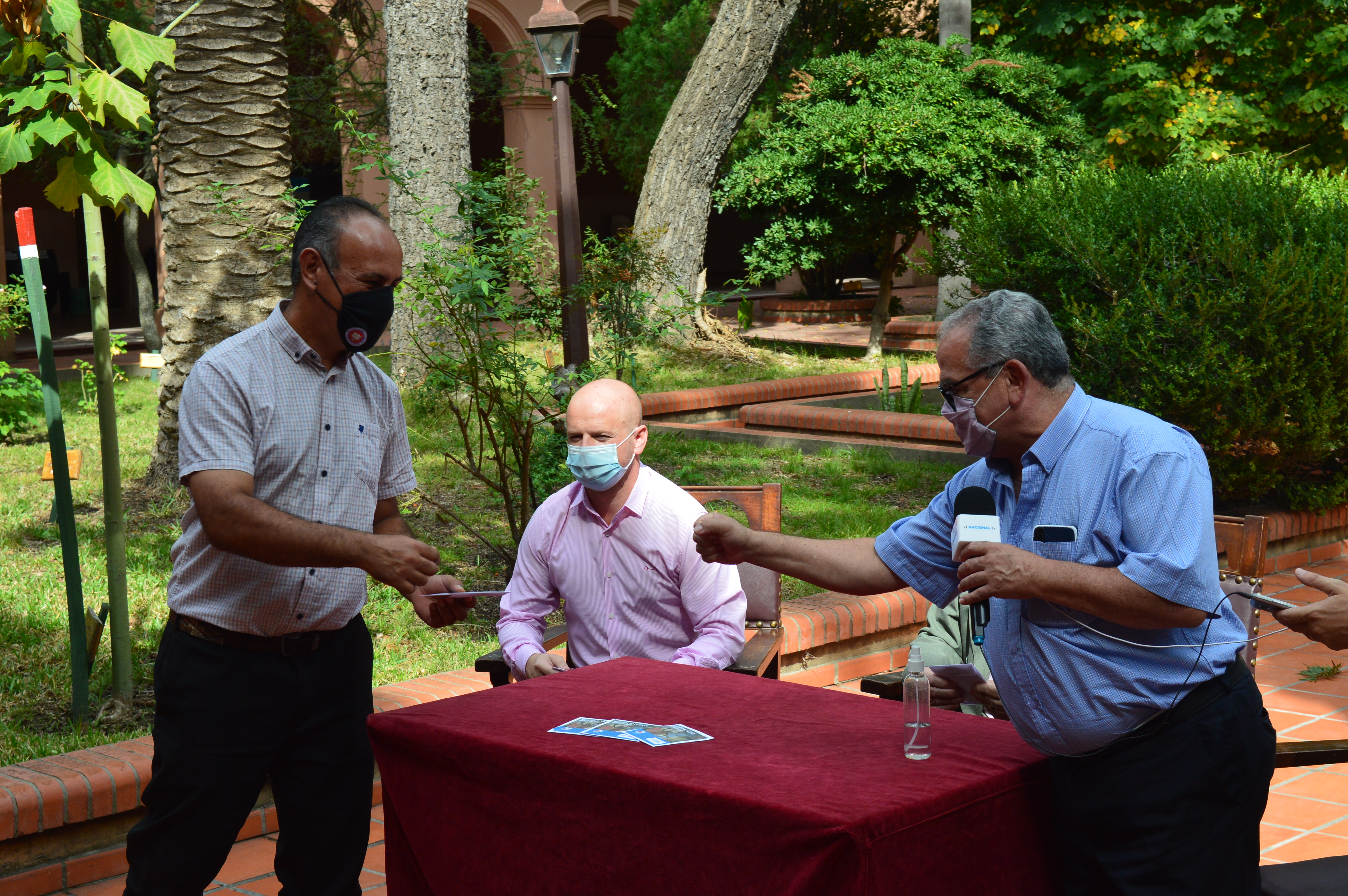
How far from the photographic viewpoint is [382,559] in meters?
2.75

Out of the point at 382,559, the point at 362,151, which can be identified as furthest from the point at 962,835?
the point at 362,151

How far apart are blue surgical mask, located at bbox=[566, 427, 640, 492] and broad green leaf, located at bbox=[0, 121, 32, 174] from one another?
1670mm

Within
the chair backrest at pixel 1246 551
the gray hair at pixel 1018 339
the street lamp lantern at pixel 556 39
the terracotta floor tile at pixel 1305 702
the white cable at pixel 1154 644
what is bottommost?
the terracotta floor tile at pixel 1305 702

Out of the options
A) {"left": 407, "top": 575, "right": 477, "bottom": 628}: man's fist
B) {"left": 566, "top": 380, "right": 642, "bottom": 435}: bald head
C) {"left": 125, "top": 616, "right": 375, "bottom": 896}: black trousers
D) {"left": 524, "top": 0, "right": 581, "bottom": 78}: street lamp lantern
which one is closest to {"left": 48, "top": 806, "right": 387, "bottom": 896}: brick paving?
{"left": 125, "top": 616, "right": 375, "bottom": 896}: black trousers

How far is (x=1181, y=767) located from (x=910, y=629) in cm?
377

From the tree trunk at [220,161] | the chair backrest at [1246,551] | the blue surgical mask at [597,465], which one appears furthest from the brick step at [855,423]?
the blue surgical mask at [597,465]

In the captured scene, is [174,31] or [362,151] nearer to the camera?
[362,151]

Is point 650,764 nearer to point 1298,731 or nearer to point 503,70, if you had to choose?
point 1298,731

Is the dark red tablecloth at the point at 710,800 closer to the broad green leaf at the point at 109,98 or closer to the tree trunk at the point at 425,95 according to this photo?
the broad green leaf at the point at 109,98

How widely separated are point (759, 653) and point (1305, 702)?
288 centimetres

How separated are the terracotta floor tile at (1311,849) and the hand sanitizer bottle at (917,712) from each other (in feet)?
6.44

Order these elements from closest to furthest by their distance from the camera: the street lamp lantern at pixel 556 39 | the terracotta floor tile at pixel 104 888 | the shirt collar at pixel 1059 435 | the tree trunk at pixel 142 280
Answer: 1. the shirt collar at pixel 1059 435
2. the terracotta floor tile at pixel 104 888
3. the street lamp lantern at pixel 556 39
4. the tree trunk at pixel 142 280

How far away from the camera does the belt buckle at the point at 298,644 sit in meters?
2.94

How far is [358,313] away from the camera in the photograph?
298 centimetres
